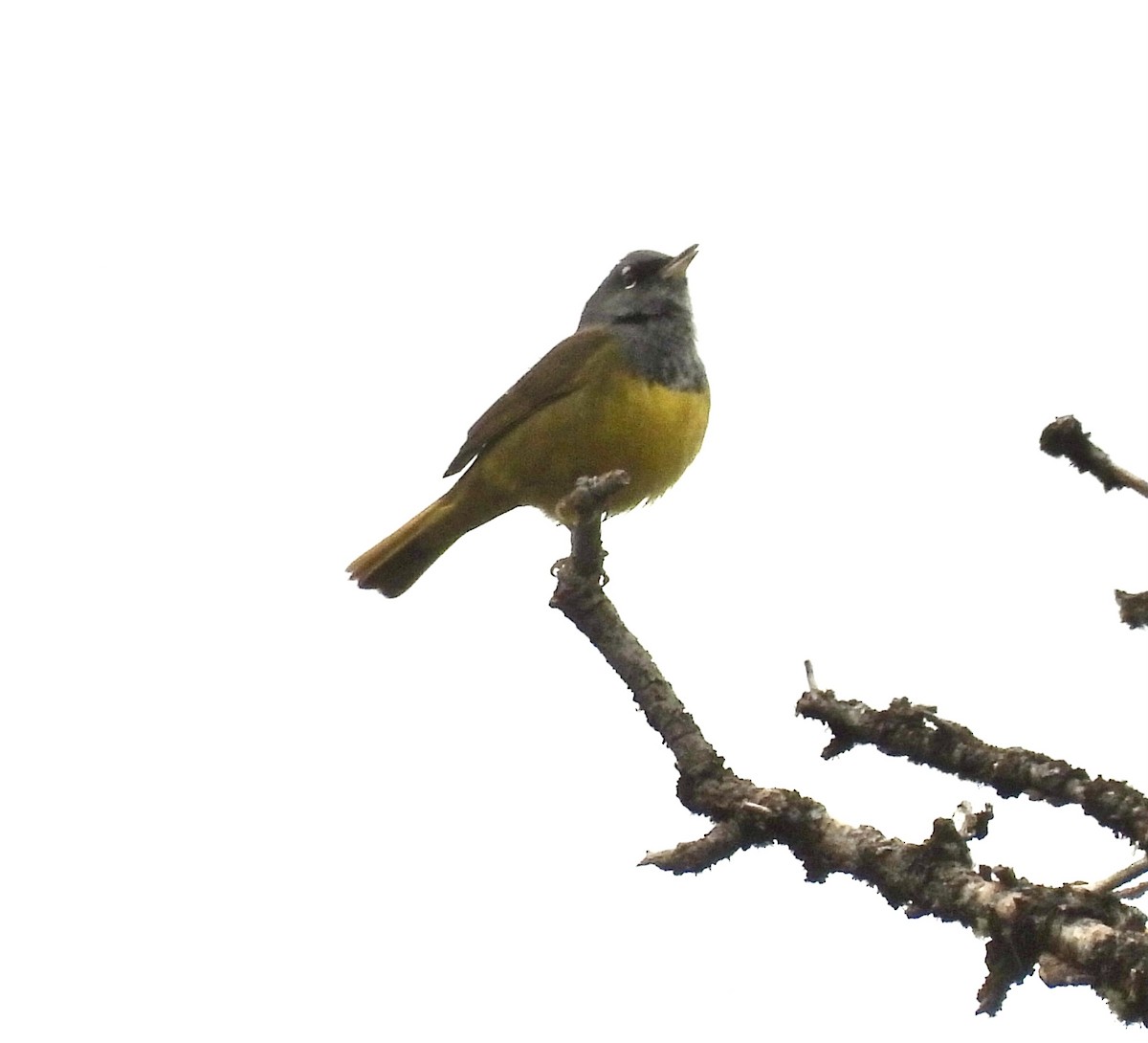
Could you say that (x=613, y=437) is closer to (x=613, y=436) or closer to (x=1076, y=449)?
(x=613, y=436)

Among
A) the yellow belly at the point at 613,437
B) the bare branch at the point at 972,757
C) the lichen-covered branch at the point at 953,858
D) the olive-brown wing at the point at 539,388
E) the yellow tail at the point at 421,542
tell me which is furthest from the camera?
the yellow tail at the point at 421,542

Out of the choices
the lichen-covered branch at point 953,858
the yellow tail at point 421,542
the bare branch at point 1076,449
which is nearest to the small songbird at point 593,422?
the yellow tail at point 421,542

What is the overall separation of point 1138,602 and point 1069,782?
0.43m

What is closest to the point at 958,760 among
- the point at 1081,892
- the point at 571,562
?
the point at 1081,892

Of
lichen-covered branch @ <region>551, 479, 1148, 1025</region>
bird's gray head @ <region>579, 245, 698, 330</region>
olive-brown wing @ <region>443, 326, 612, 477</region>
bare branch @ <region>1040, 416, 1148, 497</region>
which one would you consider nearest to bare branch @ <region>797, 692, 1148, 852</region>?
lichen-covered branch @ <region>551, 479, 1148, 1025</region>

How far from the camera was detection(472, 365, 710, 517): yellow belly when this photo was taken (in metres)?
7.37

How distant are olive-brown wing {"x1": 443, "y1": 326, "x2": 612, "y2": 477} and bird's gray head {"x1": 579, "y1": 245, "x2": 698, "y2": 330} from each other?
0.73ft

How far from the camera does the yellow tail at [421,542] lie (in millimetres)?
8266

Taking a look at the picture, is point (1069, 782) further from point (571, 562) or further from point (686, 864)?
point (571, 562)

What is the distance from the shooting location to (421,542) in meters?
8.42

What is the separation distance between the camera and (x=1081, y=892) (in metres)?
2.90

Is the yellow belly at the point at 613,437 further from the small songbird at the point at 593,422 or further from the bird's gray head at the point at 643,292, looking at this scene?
the bird's gray head at the point at 643,292

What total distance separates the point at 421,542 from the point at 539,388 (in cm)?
112

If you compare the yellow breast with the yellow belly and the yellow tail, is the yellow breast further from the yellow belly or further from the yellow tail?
the yellow tail
